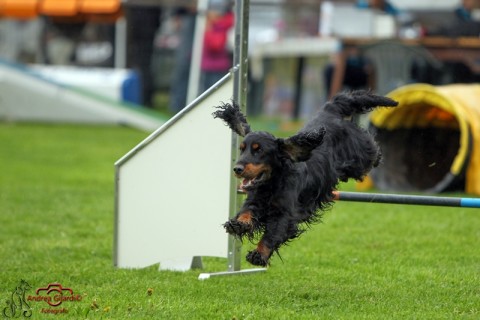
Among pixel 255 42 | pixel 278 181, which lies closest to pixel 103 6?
pixel 255 42

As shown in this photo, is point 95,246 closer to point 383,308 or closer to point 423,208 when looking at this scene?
point 383,308

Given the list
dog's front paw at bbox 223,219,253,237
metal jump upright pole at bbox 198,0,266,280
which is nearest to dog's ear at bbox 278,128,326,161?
dog's front paw at bbox 223,219,253,237

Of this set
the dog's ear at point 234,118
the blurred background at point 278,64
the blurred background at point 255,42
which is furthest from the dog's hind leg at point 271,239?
the blurred background at point 255,42

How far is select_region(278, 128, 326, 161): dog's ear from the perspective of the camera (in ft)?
14.3

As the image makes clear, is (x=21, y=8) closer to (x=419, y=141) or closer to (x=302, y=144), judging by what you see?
(x=419, y=141)

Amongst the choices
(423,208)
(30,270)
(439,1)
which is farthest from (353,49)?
(30,270)

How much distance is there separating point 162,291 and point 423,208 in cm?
366

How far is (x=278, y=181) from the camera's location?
14.7 feet

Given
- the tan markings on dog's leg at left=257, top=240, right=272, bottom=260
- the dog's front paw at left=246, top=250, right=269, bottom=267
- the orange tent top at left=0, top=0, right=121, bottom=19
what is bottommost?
the dog's front paw at left=246, top=250, right=269, bottom=267

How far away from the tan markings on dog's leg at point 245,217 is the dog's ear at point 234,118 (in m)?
0.39

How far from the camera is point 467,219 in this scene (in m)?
7.04

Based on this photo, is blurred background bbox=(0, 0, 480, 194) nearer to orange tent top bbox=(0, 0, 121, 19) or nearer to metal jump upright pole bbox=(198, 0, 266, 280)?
orange tent top bbox=(0, 0, 121, 19)

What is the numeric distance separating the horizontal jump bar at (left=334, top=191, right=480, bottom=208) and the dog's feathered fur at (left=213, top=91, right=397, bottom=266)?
15 cm
